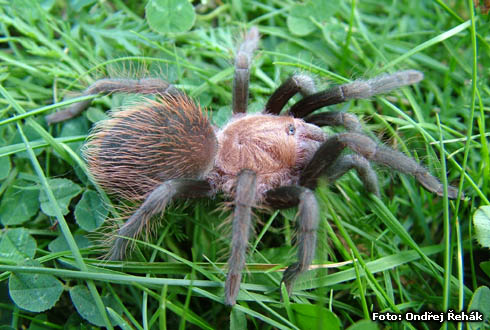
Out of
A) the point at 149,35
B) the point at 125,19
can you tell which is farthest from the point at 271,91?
the point at 125,19

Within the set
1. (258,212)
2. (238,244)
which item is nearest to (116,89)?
(258,212)

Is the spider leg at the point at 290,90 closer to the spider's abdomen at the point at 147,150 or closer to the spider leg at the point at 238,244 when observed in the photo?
the spider's abdomen at the point at 147,150

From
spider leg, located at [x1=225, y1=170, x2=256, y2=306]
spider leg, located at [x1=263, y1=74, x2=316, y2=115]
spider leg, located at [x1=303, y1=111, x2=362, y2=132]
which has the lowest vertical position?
spider leg, located at [x1=225, y1=170, x2=256, y2=306]

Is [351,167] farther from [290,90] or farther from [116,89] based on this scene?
[116,89]

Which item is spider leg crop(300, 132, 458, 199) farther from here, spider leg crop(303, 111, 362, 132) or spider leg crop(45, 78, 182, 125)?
spider leg crop(45, 78, 182, 125)

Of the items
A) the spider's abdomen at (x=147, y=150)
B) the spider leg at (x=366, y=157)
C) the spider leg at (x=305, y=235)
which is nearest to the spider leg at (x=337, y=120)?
the spider leg at (x=366, y=157)

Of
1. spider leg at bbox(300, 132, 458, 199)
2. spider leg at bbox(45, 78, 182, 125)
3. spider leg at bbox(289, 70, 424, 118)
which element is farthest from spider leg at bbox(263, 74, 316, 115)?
spider leg at bbox(45, 78, 182, 125)
